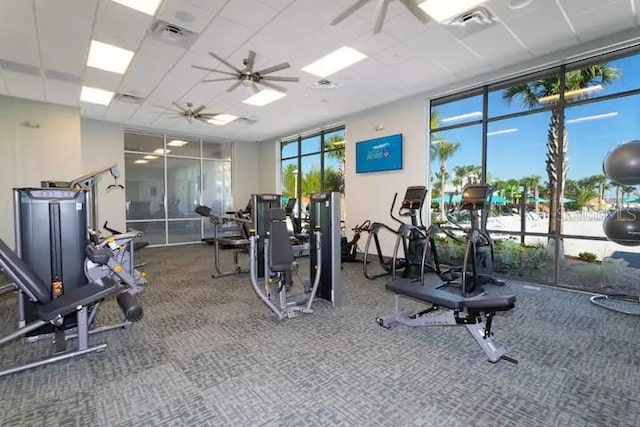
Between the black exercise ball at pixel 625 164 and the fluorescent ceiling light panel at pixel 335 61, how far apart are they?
3.21 metres

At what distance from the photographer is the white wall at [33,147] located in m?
6.28

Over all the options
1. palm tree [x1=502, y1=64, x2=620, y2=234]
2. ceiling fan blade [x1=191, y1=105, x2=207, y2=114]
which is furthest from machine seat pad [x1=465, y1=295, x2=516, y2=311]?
ceiling fan blade [x1=191, y1=105, x2=207, y2=114]

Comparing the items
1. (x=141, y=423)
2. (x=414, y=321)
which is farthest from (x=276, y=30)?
(x=141, y=423)

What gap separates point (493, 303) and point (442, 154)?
4.21 metres

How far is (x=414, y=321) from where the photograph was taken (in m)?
3.15

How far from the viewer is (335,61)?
15.4 ft

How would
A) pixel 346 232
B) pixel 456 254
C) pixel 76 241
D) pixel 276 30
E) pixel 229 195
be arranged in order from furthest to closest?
pixel 229 195 < pixel 346 232 < pixel 456 254 < pixel 276 30 < pixel 76 241

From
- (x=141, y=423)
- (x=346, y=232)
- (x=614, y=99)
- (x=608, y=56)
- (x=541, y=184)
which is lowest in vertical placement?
(x=141, y=423)

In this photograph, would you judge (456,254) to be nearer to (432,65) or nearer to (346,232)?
(346,232)

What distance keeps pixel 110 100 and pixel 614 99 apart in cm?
837

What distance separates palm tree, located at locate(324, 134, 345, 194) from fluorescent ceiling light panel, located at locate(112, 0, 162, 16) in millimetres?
5240

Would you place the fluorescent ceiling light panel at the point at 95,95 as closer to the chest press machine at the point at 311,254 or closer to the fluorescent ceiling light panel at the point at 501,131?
the chest press machine at the point at 311,254

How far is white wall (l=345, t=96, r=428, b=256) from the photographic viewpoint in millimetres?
6188

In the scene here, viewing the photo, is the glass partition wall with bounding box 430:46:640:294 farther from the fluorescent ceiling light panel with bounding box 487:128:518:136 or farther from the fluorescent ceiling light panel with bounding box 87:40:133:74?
the fluorescent ceiling light panel with bounding box 87:40:133:74
